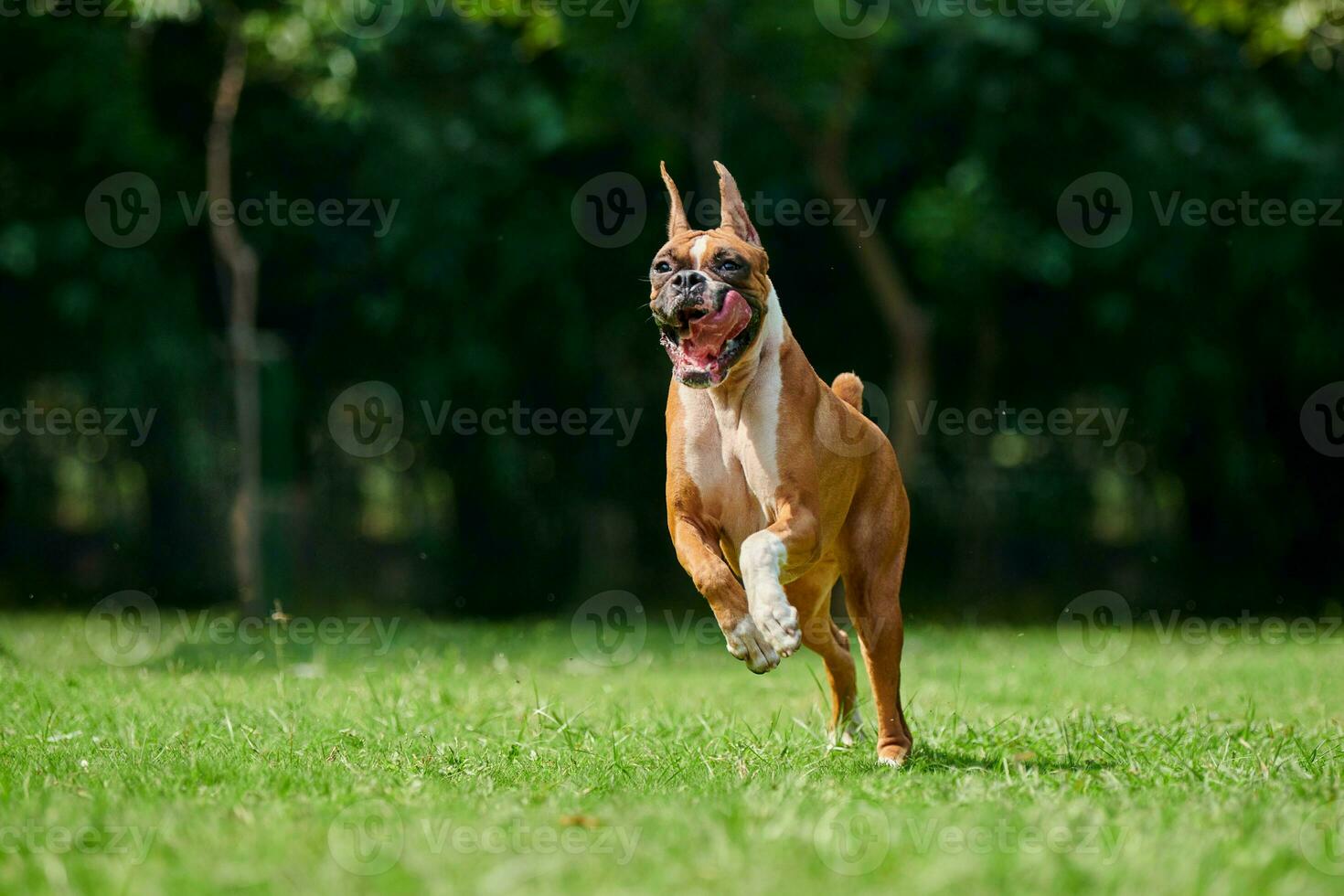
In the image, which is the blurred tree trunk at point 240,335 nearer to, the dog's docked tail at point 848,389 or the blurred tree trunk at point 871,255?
the blurred tree trunk at point 871,255

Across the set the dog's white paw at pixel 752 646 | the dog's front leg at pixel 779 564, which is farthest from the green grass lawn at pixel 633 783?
the dog's front leg at pixel 779 564

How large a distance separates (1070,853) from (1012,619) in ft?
38.5

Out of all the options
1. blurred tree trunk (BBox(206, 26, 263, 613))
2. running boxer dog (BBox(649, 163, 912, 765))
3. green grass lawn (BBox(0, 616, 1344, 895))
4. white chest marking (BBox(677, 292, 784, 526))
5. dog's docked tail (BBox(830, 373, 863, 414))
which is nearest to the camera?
green grass lawn (BBox(0, 616, 1344, 895))

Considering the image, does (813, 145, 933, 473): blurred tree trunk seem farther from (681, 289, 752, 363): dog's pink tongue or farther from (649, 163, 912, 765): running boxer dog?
(681, 289, 752, 363): dog's pink tongue

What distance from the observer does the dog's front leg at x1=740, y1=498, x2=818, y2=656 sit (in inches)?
Answer: 203

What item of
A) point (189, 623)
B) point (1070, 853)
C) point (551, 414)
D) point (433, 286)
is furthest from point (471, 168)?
point (1070, 853)

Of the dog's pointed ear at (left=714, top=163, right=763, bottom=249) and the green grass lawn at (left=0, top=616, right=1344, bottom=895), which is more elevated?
the dog's pointed ear at (left=714, top=163, right=763, bottom=249)

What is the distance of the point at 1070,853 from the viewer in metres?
3.88

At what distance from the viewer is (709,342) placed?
217 inches

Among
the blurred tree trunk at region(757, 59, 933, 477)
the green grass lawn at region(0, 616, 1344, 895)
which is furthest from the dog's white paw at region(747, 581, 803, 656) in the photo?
the blurred tree trunk at region(757, 59, 933, 477)

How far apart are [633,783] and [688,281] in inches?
67.9

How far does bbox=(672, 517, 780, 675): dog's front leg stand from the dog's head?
0.58 m

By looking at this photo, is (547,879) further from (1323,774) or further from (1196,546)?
(1196,546)

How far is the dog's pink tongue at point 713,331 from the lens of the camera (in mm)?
5484
